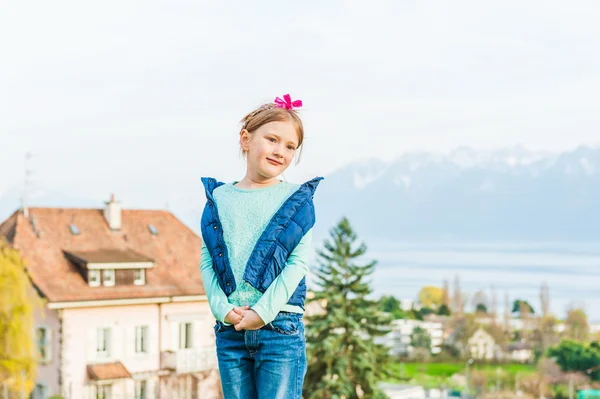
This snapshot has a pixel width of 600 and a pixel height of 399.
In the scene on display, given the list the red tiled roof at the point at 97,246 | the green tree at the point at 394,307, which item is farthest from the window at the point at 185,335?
the green tree at the point at 394,307

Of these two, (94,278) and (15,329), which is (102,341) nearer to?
(94,278)

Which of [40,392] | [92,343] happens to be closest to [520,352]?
[92,343]

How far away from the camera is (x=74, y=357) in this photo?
1908 cm

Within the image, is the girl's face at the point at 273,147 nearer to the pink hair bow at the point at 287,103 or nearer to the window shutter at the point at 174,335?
the pink hair bow at the point at 287,103

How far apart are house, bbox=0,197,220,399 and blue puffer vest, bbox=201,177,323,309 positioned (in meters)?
16.8

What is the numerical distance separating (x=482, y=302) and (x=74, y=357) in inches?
941

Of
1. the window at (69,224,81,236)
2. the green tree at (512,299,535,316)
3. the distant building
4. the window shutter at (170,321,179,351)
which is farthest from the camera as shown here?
the green tree at (512,299,535,316)

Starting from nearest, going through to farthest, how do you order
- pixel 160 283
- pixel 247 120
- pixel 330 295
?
pixel 247 120
pixel 330 295
pixel 160 283

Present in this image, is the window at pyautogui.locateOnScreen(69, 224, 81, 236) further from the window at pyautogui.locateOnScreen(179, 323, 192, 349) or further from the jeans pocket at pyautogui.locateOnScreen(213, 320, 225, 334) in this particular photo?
the jeans pocket at pyautogui.locateOnScreen(213, 320, 225, 334)

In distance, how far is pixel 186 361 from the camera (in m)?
20.0

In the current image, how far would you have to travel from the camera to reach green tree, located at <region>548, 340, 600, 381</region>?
32.4 meters

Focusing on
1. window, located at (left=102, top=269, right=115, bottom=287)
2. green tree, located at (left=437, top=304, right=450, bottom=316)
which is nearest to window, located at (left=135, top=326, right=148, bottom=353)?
window, located at (left=102, top=269, right=115, bottom=287)

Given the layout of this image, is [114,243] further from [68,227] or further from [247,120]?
[247,120]

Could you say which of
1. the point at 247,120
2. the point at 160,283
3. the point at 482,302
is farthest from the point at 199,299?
the point at 482,302
